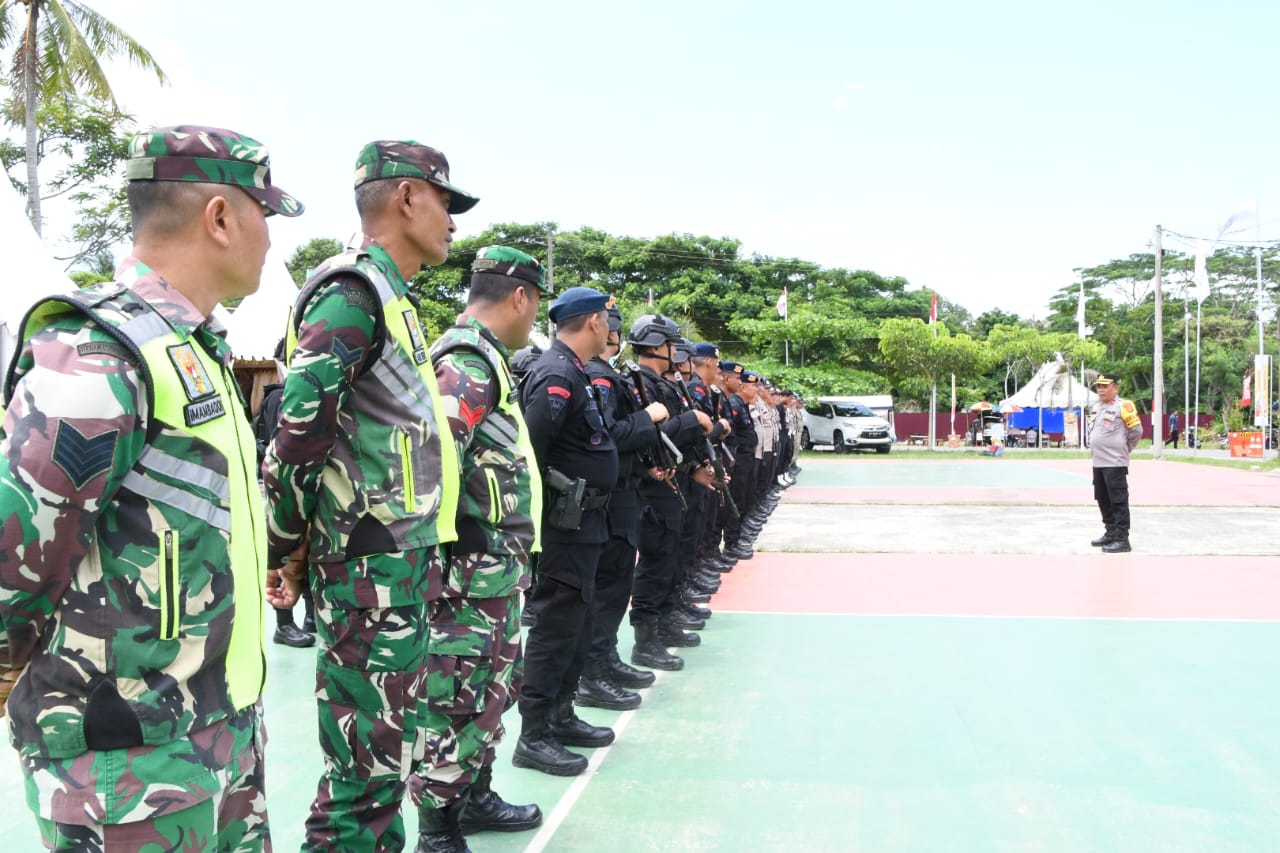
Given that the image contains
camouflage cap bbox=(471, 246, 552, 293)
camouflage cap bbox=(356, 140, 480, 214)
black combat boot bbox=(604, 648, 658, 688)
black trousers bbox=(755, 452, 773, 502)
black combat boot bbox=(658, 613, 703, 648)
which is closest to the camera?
camouflage cap bbox=(356, 140, 480, 214)

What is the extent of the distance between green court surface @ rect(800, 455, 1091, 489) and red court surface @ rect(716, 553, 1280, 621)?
806cm

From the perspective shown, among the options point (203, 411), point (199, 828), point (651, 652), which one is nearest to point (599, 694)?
point (651, 652)

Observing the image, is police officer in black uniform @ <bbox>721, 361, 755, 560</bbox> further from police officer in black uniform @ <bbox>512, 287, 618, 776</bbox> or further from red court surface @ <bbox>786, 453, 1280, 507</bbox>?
red court surface @ <bbox>786, 453, 1280, 507</bbox>

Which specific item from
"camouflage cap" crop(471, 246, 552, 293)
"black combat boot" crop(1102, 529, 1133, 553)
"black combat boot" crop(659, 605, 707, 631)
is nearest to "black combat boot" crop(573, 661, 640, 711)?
"black combat boot" crop(659, 605, 707, 631)

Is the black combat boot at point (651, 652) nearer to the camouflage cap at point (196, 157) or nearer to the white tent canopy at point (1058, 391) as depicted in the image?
the camouflage cap at point (196, 157)

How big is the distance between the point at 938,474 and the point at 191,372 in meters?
19.0

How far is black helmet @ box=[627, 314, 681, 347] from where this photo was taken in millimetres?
5148

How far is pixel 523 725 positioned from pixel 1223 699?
3193mm

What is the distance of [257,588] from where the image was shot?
159 cm

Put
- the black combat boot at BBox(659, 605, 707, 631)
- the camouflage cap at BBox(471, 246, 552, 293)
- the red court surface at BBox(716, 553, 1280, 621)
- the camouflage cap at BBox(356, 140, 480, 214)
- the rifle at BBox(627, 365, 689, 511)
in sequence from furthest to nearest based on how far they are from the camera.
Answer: the red court surface at BBox(716, 553, 1280, 621), the black combat boot at BBox(659, 605, 707, 631), the rifle at BBox(627, 365, 689, 511), the camouflage cap at BBox(471, 246, 552, 293), the camouflage cap at BBox(356, 140, 480, 214)

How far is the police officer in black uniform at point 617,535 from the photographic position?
3877 mm

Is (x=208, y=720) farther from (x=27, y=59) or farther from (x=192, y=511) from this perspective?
(x=27, y=59)

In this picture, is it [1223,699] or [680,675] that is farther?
[680,675]

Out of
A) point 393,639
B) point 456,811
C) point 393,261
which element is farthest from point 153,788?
point 456,811
